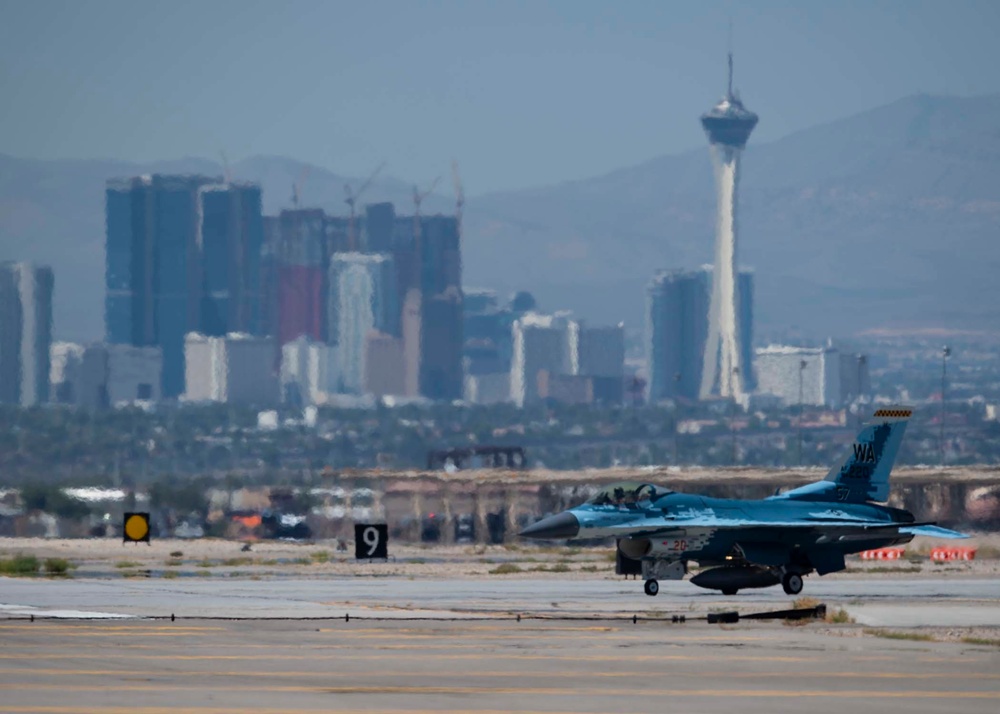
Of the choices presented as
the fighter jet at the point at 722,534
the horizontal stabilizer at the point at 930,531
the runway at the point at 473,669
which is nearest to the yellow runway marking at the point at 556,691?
the runway at the point at 473,669

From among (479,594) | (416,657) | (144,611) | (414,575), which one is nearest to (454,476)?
(414,575)

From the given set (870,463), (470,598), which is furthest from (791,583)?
(470,598)

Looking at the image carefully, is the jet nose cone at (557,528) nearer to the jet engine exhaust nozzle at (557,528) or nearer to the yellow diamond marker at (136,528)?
the jet engine exhaust nozzle at (557,528)

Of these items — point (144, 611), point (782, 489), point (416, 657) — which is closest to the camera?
point (416, 657)

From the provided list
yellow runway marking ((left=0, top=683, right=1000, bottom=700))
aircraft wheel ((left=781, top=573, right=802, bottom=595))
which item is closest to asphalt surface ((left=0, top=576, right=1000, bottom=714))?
yellow runway marking ((left=0, top=683, right=1000, bottom=700))

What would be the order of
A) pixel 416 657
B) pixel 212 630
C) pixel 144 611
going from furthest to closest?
pixel 144 611, pixel 212 630, pixel 416 657

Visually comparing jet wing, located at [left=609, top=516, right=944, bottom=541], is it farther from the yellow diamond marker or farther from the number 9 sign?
the yellow diamond marker

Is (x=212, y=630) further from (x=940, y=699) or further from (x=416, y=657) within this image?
(x=940, y=699)
